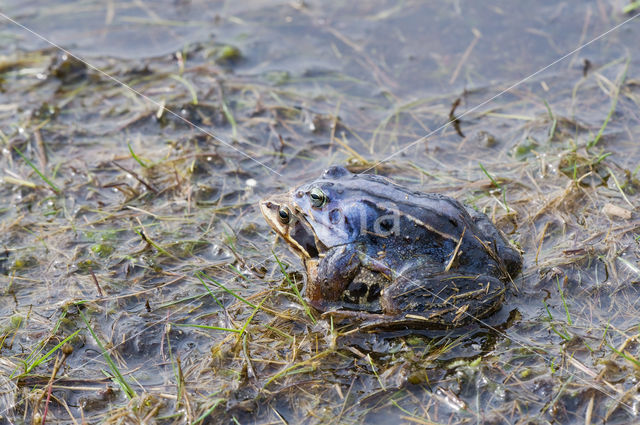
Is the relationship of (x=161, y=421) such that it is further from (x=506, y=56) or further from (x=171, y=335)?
(x=506, y=56)

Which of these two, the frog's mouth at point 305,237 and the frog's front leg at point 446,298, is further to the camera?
the frog's mouth at point 305,237

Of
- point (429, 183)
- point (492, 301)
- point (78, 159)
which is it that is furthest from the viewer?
point (78, 159)

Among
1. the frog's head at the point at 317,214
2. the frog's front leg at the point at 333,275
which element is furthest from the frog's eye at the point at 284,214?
the frog's front leg at the point at 333,275

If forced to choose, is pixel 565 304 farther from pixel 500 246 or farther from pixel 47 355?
pixel 47 355

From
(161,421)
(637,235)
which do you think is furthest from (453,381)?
(637,235)

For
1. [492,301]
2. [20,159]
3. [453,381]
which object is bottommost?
[20,159]

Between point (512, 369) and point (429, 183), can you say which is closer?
point (512, 369)

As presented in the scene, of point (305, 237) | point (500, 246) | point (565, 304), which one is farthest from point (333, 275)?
point (565, 304)

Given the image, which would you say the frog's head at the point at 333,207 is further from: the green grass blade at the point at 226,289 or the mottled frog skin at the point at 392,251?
the green grass blade at the point at 226,289

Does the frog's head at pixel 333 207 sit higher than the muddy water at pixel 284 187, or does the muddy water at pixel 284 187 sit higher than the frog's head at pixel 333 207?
the frog's head at pixel 333 207
